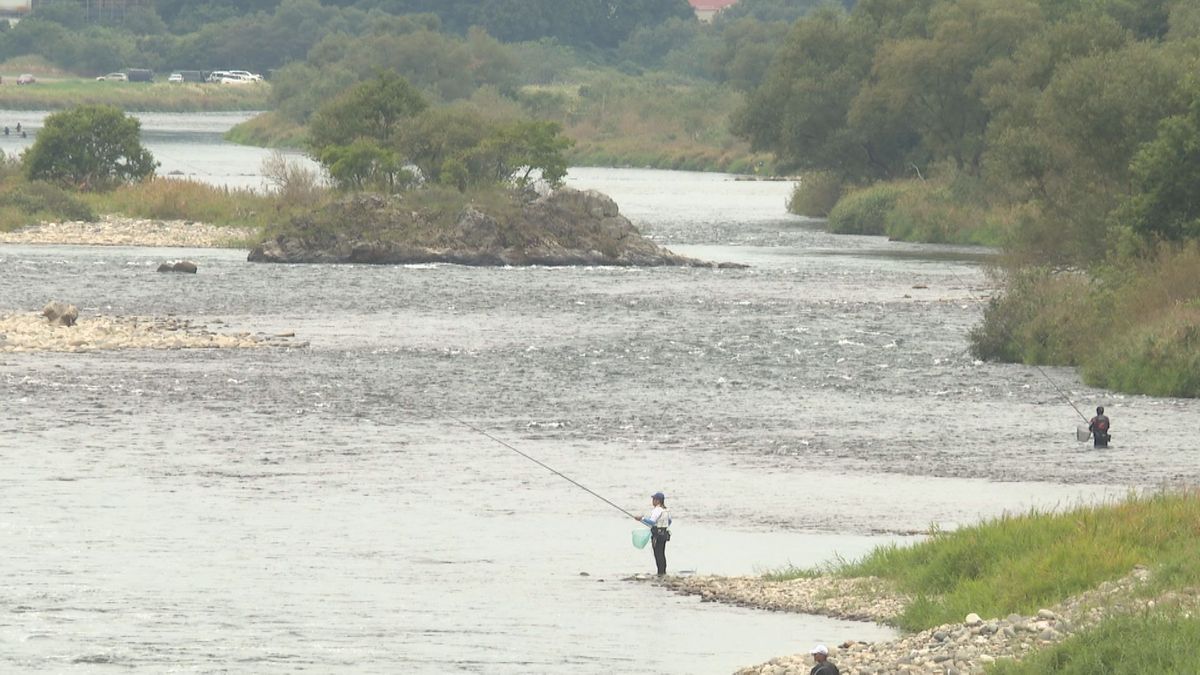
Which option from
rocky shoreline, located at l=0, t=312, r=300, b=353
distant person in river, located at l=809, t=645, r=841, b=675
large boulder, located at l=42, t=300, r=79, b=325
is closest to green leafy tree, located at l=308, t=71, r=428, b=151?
rocky shoreline, located at l=0, t=312, r=300, b=353

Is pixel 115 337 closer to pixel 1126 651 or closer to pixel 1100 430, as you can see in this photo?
pixel 1100 430

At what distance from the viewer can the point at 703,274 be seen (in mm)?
69688

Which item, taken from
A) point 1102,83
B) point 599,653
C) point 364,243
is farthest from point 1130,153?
point 599,653

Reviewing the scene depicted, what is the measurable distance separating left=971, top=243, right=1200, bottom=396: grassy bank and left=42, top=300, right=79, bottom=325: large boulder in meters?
20.1

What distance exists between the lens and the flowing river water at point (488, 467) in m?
22.0

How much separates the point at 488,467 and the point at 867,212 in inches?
2442

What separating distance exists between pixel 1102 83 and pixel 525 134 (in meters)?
29.1

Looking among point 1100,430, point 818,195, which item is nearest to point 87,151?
point 818,195

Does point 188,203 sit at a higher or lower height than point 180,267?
higher

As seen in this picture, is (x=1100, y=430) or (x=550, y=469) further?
(x=1100, y=430)

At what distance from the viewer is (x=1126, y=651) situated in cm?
1748

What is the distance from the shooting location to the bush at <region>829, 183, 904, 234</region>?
92750 millimetres

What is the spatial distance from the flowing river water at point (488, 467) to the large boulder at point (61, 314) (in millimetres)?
3319

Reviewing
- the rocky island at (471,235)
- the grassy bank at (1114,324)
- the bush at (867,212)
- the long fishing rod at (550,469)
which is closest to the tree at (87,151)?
the rocky island at (471,235)
